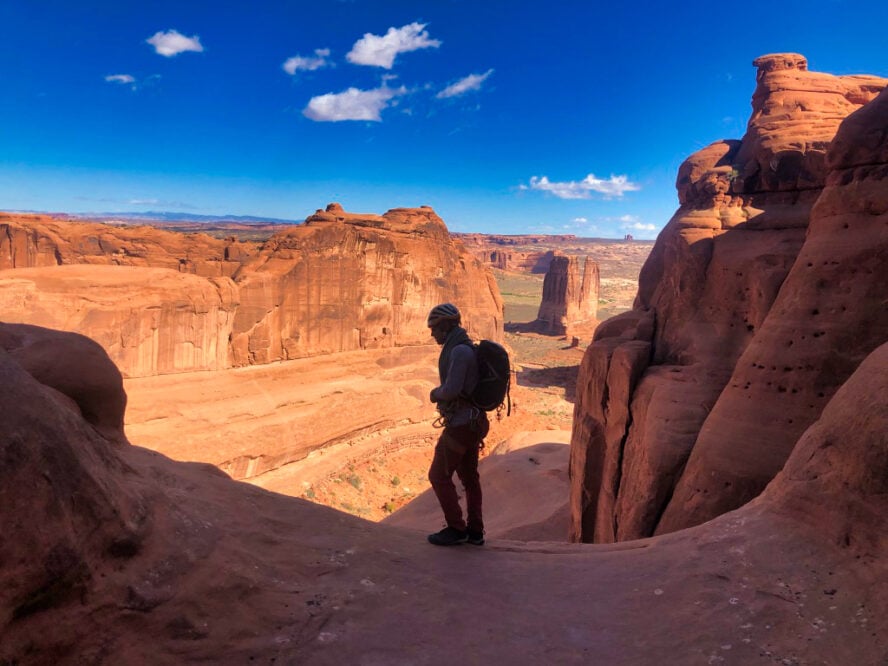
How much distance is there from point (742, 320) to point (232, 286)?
17.4 metres

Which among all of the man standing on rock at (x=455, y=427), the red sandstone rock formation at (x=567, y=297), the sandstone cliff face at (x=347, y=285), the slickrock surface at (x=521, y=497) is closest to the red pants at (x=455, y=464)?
the man standing on rock at (x=455, y=427)

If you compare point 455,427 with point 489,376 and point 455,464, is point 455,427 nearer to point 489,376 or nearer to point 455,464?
point 455,464

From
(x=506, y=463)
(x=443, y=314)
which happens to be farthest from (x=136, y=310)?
(x=443, y=314)

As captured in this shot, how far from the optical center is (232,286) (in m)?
20.8

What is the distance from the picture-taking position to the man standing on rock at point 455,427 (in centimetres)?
516

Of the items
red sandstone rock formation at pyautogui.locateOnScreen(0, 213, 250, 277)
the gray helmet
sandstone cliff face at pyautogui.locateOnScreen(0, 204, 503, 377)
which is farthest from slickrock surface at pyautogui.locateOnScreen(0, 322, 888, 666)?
red sandstone rock formation at pyautogui.locateOnScreen(0, 213, 250, 277)

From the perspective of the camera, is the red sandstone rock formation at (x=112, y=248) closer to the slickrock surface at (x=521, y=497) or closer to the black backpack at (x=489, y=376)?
the slickrock surface at (x=521, y=497)

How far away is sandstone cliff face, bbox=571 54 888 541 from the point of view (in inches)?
319

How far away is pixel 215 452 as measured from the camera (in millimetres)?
18406

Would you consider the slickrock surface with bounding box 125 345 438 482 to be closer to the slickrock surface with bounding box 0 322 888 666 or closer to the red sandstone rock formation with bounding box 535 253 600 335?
the slickrock surface with bounding box 0 322 888 666

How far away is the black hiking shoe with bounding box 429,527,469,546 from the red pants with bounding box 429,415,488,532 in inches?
2.3

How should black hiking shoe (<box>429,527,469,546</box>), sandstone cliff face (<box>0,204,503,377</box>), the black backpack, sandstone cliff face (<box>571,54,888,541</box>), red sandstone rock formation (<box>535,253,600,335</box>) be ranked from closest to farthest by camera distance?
1. the black backpack
2. black hiking shoe (<box>429,527,469,546</box>)
3. sandstone cliff face (<box>571,54,888,541</box>)
4. sandstone cliff face (<box>0,204,503,377</box>)
5. red sandstone rock formation (<box>535,253,600,335</box>)

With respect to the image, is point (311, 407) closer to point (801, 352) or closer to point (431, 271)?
point (431, 271)

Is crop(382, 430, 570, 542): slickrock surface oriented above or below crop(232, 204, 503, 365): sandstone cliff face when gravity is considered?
below
